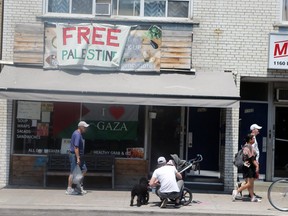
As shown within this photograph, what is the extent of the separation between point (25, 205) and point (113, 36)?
4800mm

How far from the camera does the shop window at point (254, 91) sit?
46.6ft

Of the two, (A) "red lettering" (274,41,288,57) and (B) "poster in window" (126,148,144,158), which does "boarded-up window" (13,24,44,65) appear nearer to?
(B) "poster in window" (126,148,144,158)

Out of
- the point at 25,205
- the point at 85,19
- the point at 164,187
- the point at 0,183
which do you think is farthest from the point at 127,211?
the point at 85,19

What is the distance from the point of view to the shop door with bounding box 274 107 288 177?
14227 millimetres

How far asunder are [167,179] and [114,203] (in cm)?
133

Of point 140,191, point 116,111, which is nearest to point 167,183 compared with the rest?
point 140,191

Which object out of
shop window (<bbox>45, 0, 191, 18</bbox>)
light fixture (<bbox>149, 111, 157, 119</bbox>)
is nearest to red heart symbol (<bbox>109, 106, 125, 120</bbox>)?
light fixture (<bbox>149, 111, 157, 119</bbox>)

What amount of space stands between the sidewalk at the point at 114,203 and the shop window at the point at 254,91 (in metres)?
2.82

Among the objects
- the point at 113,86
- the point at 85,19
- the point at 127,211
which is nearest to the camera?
the point at 127,211

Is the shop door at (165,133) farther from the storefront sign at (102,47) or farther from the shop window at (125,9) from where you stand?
the shop window at (125,9)

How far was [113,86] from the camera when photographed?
12.4 meters

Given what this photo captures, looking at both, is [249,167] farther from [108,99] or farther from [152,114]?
[108,99]

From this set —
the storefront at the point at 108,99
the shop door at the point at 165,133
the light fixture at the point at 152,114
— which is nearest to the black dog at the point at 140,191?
the storefront at the point at 108,99

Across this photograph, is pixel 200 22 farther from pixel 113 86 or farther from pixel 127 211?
pixel 127 211
